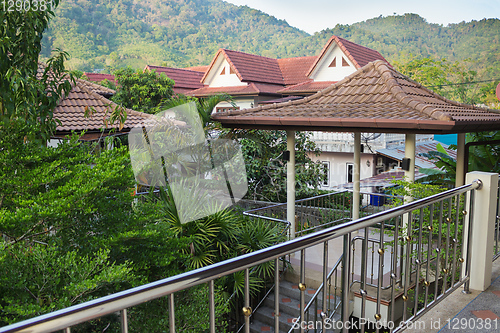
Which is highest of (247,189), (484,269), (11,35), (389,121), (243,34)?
(243,34)

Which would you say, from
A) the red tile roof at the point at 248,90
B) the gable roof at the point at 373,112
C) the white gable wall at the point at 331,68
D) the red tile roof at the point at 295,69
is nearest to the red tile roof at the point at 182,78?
the red tile roof at the point at 248,90

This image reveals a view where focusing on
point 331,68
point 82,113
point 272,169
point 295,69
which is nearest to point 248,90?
point 331,68

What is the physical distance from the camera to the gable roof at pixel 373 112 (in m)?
6.08

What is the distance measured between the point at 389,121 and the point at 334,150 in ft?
48.8

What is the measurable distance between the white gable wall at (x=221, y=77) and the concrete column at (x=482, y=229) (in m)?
25.0

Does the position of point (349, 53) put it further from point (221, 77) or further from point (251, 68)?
point (221, 77)

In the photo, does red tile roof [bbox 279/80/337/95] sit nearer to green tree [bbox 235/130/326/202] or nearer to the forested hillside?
green tree [bbox 235/130/326/202]

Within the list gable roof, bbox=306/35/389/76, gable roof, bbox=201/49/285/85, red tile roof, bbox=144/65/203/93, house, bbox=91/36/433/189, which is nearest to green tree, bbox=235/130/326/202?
house, bbox=91/36/433/189

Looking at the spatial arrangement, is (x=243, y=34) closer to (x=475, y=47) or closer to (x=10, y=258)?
(x=475, y=47)

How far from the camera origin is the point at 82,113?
38.2 feet

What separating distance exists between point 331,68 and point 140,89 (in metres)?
12.9

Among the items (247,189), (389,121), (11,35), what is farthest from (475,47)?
(11,35)

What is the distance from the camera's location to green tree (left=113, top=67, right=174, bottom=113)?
20078 mm

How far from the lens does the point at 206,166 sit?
8.98 m
